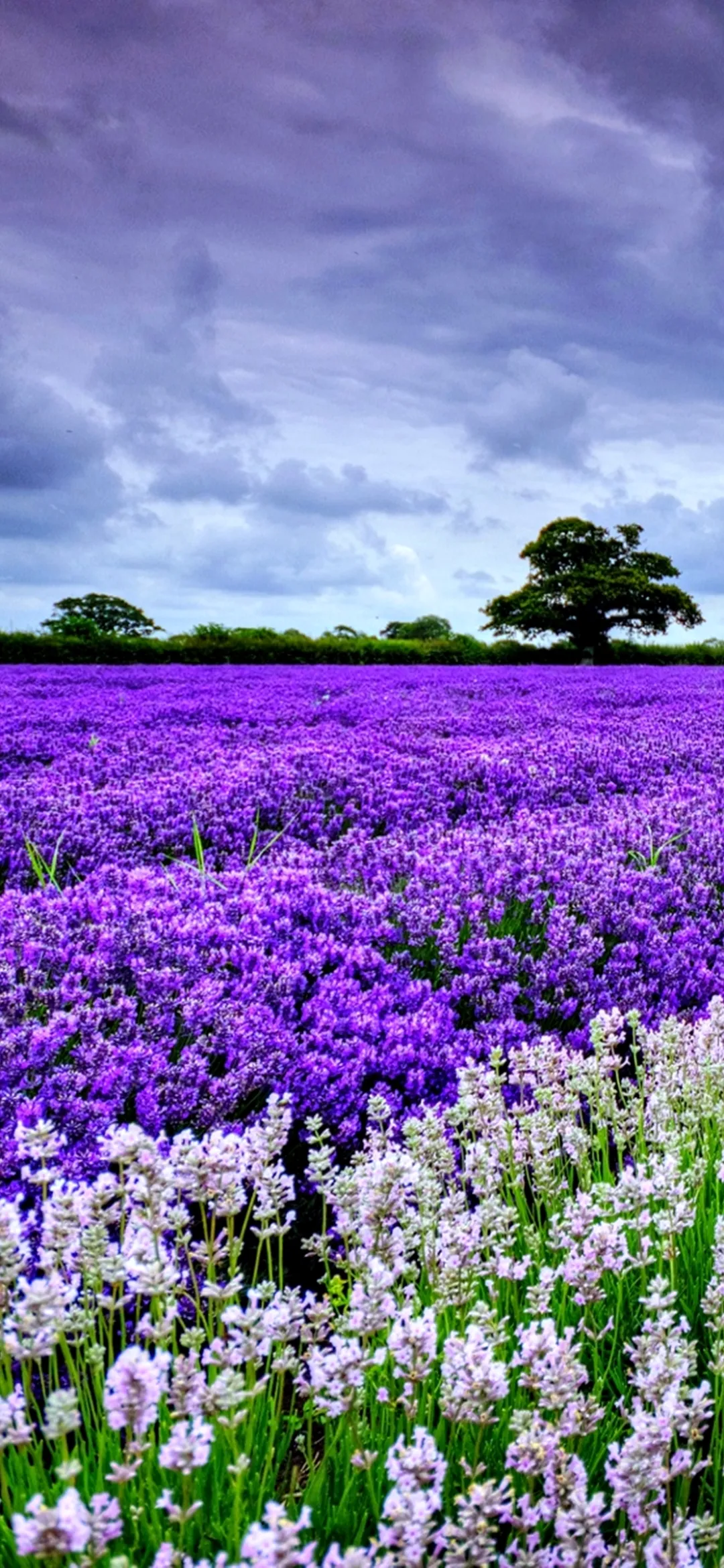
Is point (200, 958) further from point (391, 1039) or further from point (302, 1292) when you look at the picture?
point (302, 1292)

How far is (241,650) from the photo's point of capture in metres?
29.2

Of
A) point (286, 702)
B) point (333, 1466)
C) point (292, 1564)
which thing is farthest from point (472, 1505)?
point (286, 702)

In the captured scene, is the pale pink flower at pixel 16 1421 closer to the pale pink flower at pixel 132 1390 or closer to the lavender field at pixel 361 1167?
the lavender field at pixel 361 1167

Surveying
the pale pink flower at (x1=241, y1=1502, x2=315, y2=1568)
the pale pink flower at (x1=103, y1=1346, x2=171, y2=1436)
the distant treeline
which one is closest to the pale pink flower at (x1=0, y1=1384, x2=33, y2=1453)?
the pale pink flower at (x1=103, y1=1346, x2=171, y2=1436)

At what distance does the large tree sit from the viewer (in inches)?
1526

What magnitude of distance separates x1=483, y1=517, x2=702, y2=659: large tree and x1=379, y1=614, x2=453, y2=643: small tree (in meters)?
13.8

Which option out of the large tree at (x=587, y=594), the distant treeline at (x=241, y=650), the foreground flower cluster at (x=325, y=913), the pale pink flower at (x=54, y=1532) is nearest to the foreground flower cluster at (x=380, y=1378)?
the pale pink flower at (x=54, y=1532)

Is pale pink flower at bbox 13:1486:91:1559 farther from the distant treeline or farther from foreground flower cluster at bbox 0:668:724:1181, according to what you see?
the distant treeline

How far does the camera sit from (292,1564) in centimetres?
98

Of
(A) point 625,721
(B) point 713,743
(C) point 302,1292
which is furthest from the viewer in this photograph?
(A) point 625,721

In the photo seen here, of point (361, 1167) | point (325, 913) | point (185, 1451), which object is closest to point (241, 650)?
point (325, 913)

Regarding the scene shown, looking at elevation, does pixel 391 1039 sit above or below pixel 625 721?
below

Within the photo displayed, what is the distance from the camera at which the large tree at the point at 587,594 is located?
38.8 metres

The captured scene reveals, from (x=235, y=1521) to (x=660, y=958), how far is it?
9.79ft
